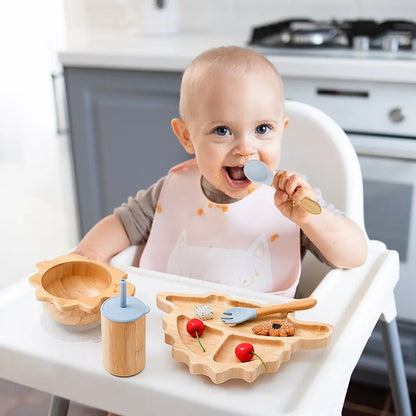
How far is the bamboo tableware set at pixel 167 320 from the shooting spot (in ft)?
2.52

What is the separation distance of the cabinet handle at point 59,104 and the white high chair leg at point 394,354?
1381 millimetres

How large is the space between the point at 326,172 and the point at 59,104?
48.6 inches

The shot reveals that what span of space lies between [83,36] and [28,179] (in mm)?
763

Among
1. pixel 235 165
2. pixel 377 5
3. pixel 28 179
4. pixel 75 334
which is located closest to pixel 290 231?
pixel 235 165

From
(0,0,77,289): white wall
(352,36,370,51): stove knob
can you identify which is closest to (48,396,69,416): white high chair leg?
(352,36,370,51): stove knob

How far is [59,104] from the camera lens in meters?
2.27

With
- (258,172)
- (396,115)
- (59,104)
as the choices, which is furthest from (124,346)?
(59,104)

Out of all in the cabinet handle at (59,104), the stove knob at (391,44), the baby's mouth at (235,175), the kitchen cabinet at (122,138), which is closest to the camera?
the baby's mouth at (235,175)

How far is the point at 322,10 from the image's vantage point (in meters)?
2.32

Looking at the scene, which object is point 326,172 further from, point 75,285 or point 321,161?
point 75,285

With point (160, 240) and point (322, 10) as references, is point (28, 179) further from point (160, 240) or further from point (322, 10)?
point (160, 240)

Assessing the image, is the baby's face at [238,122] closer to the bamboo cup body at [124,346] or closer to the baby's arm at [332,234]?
the baby's arm at [332,234]

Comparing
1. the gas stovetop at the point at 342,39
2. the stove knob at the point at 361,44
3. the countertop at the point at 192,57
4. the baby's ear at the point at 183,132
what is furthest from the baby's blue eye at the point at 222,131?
the stove knob at the point at 361,44

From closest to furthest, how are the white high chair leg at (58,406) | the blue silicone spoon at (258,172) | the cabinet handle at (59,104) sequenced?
the blue silicone spoon at (258,172) → the white high chair leg at (58,406) → the cabinet handle at (59,104)
